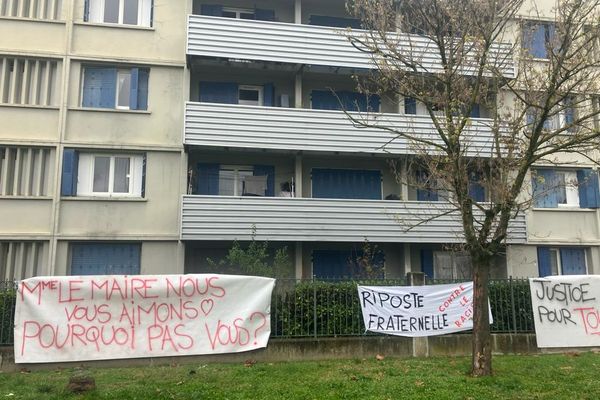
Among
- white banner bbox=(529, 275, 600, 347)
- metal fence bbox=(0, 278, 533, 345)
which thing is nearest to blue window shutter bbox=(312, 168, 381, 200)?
metal fence bbox=(0, 278, 533, 345)

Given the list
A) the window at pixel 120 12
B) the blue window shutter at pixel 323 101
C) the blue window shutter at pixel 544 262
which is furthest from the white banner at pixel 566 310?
the window at pixel 120 12

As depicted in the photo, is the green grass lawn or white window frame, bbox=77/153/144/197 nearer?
the green grass lawn

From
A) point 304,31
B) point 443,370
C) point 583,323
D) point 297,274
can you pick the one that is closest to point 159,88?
point 304,31

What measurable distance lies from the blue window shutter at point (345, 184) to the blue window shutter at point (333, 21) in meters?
5.67

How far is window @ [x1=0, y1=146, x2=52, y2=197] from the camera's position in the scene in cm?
1634

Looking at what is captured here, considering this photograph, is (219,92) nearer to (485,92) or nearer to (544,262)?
(485,92)

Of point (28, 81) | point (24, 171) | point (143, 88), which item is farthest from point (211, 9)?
point (24, 171)

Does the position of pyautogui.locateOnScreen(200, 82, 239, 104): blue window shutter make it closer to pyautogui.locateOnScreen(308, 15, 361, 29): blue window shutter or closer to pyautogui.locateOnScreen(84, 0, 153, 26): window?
pyautogui.locateOnScreen(84, 0, 153, 26): window

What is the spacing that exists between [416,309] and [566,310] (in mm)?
3672

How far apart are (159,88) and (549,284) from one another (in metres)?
13.2

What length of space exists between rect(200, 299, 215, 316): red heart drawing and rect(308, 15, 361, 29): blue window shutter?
13.0 metres

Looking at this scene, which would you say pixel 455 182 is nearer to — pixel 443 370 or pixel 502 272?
pixel 443 370

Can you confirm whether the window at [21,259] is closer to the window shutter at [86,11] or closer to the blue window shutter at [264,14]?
the window shutter at [86,11]

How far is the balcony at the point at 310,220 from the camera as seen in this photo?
16.7 metres
